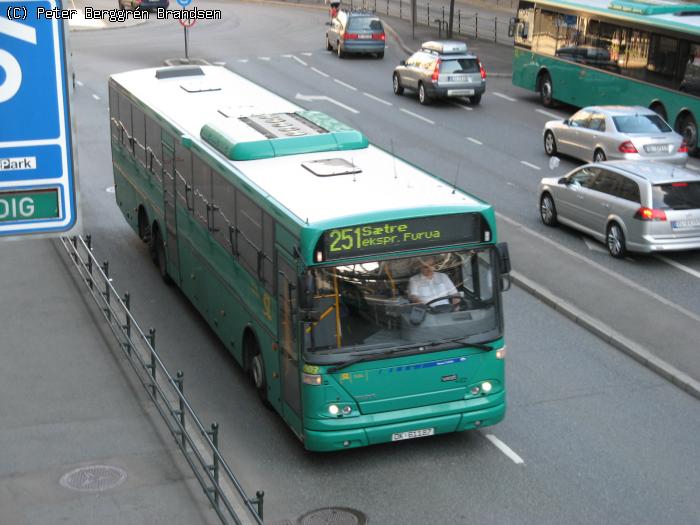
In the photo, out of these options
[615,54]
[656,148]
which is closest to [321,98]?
[615,54]

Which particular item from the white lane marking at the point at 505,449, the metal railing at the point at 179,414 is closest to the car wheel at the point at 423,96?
the metal railing at the point at 179,414

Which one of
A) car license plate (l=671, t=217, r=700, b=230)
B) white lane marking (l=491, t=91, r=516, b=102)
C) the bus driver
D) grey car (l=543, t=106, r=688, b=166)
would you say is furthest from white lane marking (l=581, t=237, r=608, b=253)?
white lane marking (l=491, t=91, r=516, b=102)

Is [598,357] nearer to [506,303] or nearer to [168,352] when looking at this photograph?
[506,303]

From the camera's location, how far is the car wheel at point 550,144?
2841cm

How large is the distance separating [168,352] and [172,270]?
231 cm

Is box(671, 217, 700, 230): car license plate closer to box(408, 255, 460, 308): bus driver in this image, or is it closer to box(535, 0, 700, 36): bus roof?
box(408, 255, 460, 308): bus driver

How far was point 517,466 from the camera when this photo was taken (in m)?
12.2

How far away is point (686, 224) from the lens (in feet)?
63.4

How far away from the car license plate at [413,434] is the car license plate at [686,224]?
8814 millimetres

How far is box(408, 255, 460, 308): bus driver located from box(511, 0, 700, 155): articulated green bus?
1862cm

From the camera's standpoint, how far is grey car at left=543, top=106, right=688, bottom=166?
83.5 ft

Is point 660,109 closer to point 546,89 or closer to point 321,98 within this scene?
point 546,89

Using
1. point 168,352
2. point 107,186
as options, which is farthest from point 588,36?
point 168,352

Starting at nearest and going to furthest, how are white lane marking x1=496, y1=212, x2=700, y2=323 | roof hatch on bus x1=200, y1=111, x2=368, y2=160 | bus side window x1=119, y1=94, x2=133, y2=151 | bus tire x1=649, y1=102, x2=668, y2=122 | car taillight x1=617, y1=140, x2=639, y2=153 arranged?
roof hatch on bus x1=200, y1=111, x2=368, y2=160 < white lane marking x1=496, y1=212, x2=700, y2=323 < bus side window x1=119, y1=94, x2=133, y2=151 < car taillight x1=617, y1=140, x2=639, y2=153 < bus tire x1=649, y1=102, x2=668, y2=122
